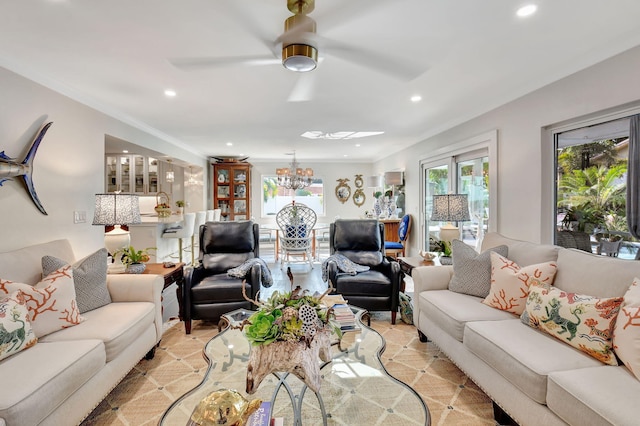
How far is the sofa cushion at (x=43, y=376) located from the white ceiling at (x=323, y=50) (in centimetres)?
189

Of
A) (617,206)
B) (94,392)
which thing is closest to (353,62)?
(617,206)

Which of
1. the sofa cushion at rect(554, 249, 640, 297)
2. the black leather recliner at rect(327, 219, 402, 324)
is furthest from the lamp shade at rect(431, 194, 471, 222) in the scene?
the sofa cushion at rect(554, 249, 640, 297)

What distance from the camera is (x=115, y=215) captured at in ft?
9.21

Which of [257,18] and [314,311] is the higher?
[257,18]

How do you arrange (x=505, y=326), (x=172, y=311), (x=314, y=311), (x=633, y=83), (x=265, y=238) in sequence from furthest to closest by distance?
1. (x=265, y=238)
2. (x=172, y=311)
3. (x=633, y=83)
4. (x=505, y=326)
5. (x=314, y=311)

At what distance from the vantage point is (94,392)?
1.73 m

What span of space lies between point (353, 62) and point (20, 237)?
299 cm

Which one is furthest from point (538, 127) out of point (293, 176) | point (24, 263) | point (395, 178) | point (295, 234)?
point (293, 176)

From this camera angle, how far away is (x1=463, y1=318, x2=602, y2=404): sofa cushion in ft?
4.90

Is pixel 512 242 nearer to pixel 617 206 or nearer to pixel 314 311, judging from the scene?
pixel 617 206

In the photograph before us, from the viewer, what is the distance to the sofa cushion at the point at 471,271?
250 centimetres

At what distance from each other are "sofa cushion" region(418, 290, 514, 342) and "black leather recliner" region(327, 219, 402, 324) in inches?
19.9

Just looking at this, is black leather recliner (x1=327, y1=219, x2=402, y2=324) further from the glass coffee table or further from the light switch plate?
the light switch plate

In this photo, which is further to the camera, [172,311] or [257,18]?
[172,311]
